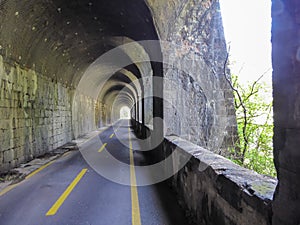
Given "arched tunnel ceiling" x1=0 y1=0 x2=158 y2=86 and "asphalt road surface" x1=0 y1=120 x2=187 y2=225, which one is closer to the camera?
"asphalt road surface" x1=0 y1=120 x2=187 y2=225

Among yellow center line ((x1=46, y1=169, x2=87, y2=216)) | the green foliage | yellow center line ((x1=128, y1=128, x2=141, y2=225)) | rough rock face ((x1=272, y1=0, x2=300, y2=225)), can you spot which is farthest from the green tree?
rough rock face ((x1=272, y1=0, x2=300, y2=225))

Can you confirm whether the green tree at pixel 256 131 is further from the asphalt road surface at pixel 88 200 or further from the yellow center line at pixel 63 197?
the yellow center line at pixel 63 197

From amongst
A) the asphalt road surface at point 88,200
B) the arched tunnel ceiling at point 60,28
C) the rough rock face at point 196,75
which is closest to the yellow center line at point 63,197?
the asphalt road surface at point 88,200

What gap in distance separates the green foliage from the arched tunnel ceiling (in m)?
4.48

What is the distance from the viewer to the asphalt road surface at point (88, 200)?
13.3 ft

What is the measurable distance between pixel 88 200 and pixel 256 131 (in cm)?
689

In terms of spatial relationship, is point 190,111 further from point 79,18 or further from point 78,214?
point 79,18

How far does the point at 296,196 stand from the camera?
5.07 feet

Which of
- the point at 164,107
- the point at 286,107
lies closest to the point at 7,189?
the point at 164,107

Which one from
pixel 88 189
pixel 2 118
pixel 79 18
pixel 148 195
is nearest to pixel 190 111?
pixel 148 195

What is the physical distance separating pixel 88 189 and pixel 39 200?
3.48 feet

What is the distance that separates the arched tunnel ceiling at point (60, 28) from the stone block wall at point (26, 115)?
535 mm

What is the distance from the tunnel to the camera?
175cm

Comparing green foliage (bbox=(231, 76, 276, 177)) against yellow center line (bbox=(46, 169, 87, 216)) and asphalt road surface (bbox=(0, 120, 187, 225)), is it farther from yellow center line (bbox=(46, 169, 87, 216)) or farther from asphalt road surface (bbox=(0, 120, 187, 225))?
yellow center line (bbox=(46, 169, 87, 216))
